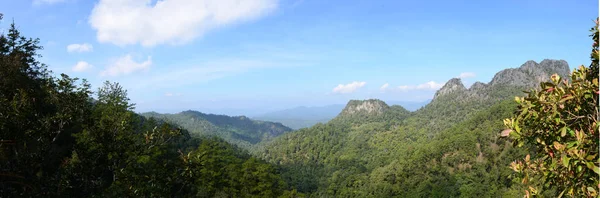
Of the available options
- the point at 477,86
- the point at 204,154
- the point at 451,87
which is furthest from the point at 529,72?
the point at 204,154

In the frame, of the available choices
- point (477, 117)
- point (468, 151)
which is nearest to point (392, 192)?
point (468, 151)

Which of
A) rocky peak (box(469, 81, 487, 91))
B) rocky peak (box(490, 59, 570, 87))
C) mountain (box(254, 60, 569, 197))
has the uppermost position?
rocky peak (box(490, 59, 570, 87))

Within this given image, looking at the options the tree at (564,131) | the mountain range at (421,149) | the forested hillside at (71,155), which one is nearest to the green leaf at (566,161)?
the tree at (564,131)

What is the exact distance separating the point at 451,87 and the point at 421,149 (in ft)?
339

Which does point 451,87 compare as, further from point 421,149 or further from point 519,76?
point 421,149

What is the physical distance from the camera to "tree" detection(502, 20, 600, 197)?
3.36m

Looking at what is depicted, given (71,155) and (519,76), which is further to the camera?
(519,76)

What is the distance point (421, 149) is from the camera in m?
84.5

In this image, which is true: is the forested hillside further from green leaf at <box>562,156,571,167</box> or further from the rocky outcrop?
the rocky outcrop

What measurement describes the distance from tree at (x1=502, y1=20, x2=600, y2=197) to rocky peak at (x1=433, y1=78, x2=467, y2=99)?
179 m

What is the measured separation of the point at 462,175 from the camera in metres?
64.6

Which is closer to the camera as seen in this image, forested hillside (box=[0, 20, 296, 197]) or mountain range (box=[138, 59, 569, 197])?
A: forested hillside (box=[0, 20, 296, 197])

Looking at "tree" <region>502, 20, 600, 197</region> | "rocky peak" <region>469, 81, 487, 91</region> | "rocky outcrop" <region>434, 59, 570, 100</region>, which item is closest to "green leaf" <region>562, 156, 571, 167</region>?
"tree" <region>502, 20, 600, 197</region>

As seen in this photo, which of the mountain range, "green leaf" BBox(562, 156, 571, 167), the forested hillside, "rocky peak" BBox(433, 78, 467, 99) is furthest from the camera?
"rocky peak" BBox(433, 78, 467, 99)
